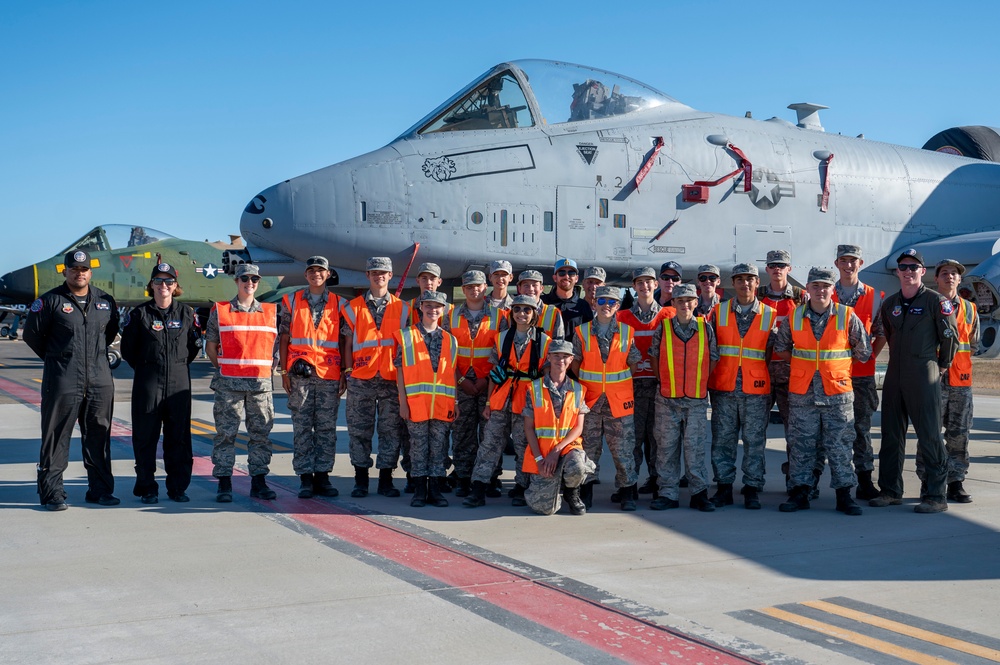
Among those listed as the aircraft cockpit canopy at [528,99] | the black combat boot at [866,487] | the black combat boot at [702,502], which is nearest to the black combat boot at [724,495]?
the black combat boot at [702,502]

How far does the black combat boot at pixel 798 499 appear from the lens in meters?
6.58

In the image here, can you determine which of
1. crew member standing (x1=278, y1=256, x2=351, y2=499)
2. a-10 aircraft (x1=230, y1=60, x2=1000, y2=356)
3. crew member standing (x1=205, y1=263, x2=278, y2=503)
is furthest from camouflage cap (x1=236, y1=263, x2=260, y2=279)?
a-10 aircraft (x1=230, y1=60, x2=1000, y2=356)

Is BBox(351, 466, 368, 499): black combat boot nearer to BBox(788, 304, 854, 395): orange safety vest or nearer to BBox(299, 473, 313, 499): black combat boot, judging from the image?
BBox(299, 473, 313, 499): black combat boot

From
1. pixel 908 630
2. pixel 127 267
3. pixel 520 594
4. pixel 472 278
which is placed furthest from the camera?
pixel 127 267

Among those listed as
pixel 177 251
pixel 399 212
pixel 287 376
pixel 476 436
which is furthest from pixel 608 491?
pixel 177 251

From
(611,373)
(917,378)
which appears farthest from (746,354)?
(917,378)

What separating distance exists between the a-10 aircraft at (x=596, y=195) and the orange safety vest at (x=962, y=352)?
1.62 m

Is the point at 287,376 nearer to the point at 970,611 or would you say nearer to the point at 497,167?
the point at 497,167

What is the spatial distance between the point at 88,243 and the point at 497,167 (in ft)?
48.5

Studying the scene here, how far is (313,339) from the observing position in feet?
22.7

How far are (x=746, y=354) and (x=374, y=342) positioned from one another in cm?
268

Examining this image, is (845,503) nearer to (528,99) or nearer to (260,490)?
(260,490)

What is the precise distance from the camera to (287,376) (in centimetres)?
694

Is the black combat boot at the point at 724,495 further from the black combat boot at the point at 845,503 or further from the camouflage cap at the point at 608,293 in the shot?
the camouflage cap at the point at 608,293
